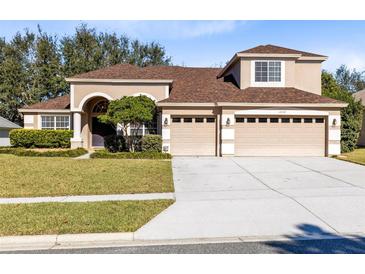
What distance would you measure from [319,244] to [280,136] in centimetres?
1262

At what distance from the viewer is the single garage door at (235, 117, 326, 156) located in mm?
16672

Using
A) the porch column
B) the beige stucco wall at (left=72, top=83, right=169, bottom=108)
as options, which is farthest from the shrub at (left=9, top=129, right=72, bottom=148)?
the beige stucco wall at (left=72, top=83, right=169, bottom=108)

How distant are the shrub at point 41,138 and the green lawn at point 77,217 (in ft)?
42.7

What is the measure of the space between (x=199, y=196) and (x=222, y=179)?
249 cm

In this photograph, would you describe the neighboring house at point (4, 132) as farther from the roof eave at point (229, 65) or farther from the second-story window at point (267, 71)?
the second-story window at point (267, 71)

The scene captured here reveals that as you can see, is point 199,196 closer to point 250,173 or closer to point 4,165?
point 250,173

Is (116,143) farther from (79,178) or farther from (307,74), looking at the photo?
(307,74)

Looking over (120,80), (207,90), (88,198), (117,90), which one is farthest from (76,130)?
(88,198)

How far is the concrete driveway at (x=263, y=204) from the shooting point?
530cm

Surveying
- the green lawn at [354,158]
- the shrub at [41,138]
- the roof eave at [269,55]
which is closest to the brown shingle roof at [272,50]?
the roof eave at [269,55]

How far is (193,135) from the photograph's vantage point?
17016 mm

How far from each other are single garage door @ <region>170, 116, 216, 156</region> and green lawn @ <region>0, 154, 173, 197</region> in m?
3.97

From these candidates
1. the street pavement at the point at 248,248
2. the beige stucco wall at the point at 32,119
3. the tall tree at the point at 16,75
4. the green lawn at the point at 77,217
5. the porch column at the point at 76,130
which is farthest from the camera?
the tall tree at the point at 16,75
